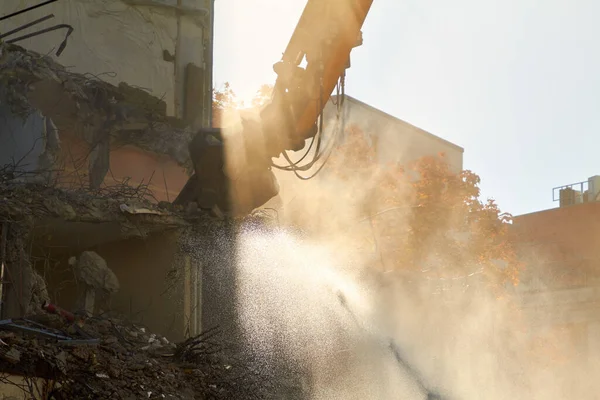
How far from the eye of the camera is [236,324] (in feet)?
44.2

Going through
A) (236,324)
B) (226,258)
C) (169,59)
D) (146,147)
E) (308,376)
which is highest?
(169,59)

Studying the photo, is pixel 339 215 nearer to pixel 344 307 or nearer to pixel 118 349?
pixel 344 307

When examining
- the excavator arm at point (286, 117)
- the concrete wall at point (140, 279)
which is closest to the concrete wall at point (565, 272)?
the concrete wall at point (140, 279)

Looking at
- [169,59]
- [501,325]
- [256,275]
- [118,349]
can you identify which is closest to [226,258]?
[256,275]

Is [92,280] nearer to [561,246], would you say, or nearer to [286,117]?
[286,117]

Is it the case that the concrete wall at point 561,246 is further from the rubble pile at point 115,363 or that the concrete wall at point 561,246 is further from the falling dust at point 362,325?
the rubble pile at point 115,363

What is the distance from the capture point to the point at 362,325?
1677 cm

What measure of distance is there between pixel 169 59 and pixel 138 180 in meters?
3.28

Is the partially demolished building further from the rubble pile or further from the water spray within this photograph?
the water spray

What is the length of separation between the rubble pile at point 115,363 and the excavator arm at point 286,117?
2271 mm

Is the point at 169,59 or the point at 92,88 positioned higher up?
the point at 169,59

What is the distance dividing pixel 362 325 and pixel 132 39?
320 inches

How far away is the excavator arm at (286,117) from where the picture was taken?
400 inches

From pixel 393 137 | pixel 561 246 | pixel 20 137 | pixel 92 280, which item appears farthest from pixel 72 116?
pixel 561 246
